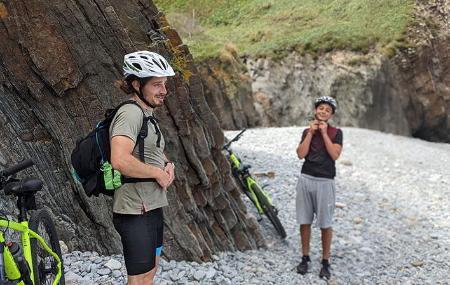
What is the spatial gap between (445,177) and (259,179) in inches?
289

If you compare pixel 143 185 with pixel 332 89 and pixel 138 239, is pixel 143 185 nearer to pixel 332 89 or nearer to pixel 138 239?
pixel 138 239

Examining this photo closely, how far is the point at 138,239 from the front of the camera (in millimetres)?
4090

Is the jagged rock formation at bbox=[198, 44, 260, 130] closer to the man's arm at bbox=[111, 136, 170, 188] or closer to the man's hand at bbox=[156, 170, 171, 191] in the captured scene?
the man's hand at bbox=[156, 170, 171, 191]

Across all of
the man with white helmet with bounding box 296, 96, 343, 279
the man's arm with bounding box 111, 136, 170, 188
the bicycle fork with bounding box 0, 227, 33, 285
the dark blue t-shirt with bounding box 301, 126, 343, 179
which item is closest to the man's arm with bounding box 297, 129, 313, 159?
the man with white helmet with bounding box 296, 96, 343, 279

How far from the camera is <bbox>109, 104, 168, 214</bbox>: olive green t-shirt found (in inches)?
153

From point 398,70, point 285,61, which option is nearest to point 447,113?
point 398,70

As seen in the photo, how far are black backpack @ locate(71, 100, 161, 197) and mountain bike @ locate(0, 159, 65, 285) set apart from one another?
76 centimetres

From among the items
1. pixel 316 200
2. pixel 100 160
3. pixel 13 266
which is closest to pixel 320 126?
pixel 316 200

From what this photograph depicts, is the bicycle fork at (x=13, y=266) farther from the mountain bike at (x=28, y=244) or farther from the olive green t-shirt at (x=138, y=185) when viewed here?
the olive green t-shirt at (x=138, y=185)

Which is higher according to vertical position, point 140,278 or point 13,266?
point 13,266

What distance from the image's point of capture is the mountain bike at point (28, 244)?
4.02 meters

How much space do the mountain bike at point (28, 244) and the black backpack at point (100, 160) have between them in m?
0.76

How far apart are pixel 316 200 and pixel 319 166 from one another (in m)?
0.60

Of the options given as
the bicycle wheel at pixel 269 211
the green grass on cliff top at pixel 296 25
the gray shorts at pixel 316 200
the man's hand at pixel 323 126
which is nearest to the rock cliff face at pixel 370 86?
the green grass on cliff top at pixel 296 25
